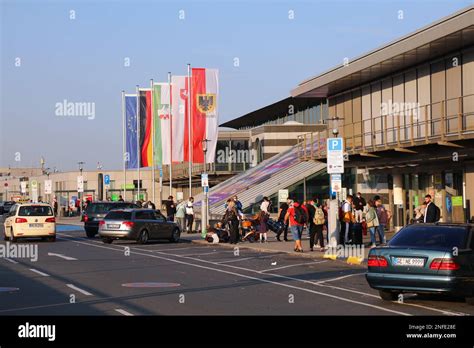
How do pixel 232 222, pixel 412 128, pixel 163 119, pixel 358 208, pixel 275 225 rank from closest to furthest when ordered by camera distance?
pixel 358 208 → pixel 412 128 → pixel 232 222 → pixel 275 225 → pixel 163 119

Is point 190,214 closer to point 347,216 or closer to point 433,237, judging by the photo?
point 347,216

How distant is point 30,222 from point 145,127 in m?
18.7

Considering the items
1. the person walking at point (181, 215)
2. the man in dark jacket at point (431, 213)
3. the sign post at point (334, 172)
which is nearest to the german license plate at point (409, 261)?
the man in dark jacket at point (431, 213)

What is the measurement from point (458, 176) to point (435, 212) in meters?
9.29

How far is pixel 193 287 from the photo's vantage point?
17.4 m

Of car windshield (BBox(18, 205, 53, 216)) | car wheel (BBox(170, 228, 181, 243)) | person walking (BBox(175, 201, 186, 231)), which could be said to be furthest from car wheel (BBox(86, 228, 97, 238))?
car wheel (BBox(170, 228, 181, 243))

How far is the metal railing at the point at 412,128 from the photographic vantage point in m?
30.2

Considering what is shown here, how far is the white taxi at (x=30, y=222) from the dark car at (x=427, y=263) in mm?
21876

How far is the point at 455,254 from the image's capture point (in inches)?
569

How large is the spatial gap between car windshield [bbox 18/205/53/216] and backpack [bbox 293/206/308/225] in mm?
11788

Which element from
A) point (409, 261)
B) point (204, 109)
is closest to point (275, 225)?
point (204, 109)

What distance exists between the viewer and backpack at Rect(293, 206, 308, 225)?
28.2 metres
